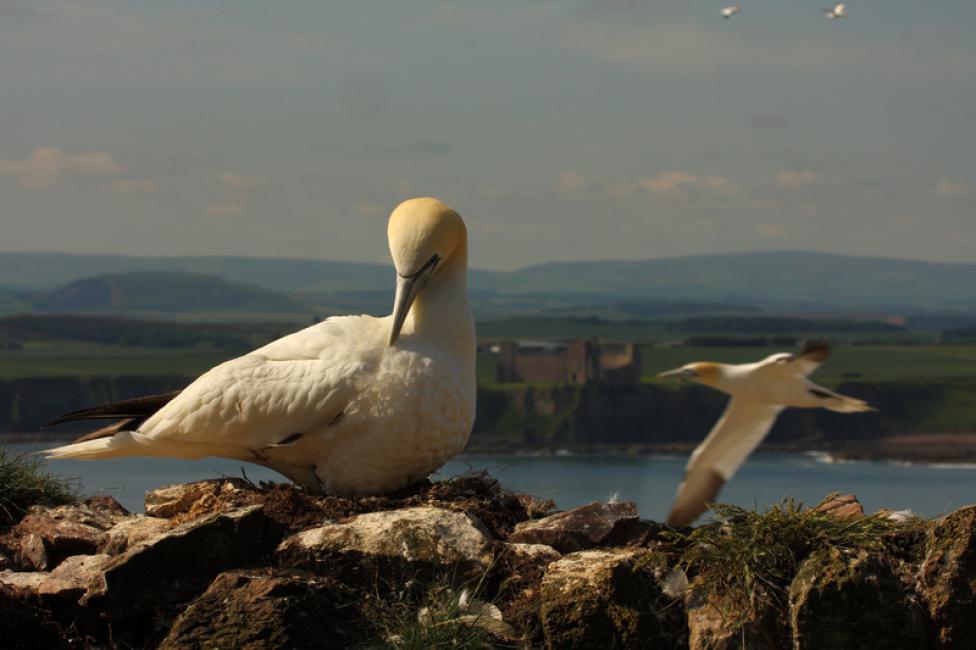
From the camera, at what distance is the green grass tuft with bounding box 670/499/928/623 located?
7.45 meters

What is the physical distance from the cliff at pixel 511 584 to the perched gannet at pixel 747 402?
2.62m

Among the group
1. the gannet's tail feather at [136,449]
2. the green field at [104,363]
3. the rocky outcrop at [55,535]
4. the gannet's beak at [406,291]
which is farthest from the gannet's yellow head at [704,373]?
the green field at [104,363]

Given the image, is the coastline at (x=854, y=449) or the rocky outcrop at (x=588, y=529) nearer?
the rocky outcrop at (x=588, y=529)

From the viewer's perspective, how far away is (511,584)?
25.8ft

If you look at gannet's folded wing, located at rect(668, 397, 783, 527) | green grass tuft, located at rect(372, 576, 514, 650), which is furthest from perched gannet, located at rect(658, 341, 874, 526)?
green grass tuft, located at rect(372, 576, 514, 650)

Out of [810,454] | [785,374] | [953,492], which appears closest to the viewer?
[785,374]

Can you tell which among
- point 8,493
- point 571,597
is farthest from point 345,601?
point 8,493

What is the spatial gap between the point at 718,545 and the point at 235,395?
339cm

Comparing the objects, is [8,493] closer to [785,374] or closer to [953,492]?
[785,374]

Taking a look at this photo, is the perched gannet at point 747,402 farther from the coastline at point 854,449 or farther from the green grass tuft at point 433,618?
the coastline at point 854,449

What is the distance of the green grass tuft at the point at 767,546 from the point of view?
7.45m

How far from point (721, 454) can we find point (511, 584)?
4.01 metres

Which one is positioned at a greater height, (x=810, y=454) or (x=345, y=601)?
(x=345, y=601)

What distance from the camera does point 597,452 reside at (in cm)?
13925
